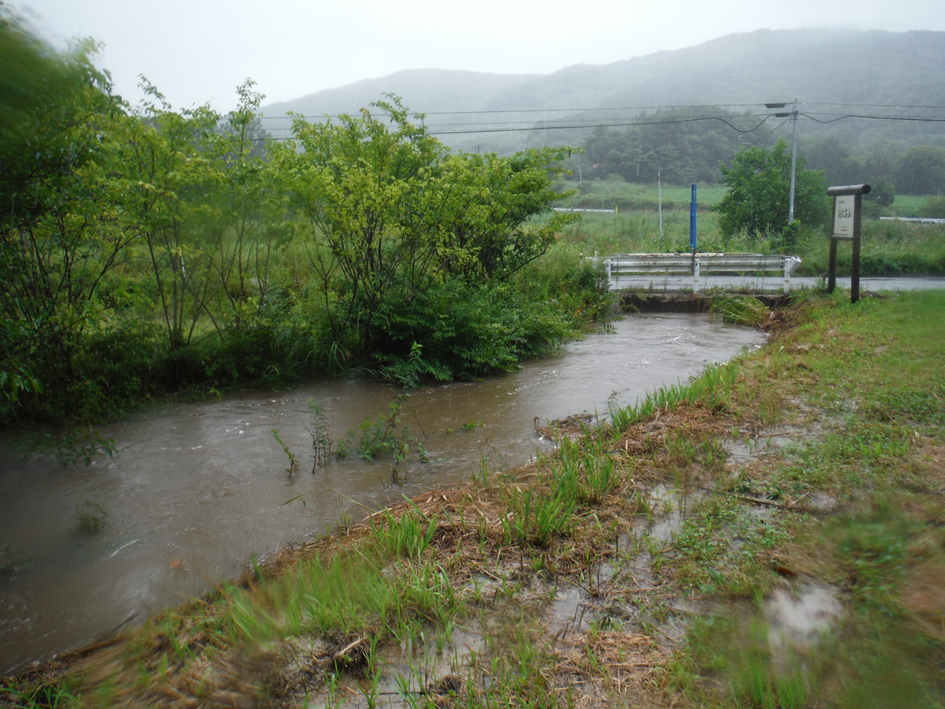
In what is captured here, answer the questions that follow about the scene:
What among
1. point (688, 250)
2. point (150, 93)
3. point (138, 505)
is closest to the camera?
point (138, 505)

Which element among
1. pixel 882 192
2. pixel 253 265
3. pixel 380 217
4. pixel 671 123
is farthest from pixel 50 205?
pixel 671 123

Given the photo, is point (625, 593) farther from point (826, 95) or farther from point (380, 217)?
point (380, 217)

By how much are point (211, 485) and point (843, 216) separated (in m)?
9.72

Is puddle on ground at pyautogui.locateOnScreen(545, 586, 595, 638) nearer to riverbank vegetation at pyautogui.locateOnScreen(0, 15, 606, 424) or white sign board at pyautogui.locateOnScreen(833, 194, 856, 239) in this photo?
riverbank vegetation at pyautogui.locateOnScreen(0, 15, 606, 424)

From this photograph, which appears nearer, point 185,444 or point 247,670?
point 247,670

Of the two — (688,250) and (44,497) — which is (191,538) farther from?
(688,250)

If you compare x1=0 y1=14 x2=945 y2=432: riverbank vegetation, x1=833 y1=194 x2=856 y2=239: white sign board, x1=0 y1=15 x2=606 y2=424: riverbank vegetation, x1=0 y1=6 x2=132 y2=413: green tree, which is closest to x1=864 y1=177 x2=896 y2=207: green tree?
x1=0 y1=6 x2=132 y2=413: green tree

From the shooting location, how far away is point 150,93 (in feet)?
21.6

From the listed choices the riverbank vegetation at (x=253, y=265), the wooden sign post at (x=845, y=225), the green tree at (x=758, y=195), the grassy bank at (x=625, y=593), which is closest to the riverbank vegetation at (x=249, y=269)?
the riverbank vegetation at (x=253, y=265)

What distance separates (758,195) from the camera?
19719mm

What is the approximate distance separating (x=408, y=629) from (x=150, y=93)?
20.4 feet

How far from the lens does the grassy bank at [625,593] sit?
1.50 m

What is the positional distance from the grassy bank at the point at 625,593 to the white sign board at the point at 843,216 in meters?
6.75

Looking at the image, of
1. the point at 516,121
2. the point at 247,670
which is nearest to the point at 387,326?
the point at 247,670
